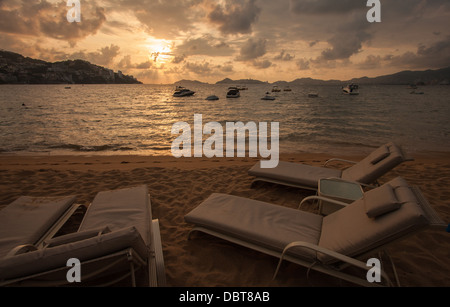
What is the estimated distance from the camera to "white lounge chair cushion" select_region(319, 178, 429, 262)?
2.12m

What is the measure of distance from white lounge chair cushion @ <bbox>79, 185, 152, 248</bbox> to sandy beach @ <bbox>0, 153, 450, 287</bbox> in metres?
0.50

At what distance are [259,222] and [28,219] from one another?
2945 mm

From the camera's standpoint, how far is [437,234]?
3.42 metres

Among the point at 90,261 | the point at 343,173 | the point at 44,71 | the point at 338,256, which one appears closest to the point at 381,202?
the point at 338,256

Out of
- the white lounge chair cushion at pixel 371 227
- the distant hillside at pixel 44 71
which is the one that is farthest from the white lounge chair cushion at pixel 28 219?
the distant hillside at pixel 44 71

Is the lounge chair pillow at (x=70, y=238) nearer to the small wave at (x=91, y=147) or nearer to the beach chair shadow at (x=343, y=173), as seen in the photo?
the beach chair shadow at (x=343, y=173)

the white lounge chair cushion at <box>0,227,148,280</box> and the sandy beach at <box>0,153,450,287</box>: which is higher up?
the white lounge chair cushion at <box>0,227,148,280</box>

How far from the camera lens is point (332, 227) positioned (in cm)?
277

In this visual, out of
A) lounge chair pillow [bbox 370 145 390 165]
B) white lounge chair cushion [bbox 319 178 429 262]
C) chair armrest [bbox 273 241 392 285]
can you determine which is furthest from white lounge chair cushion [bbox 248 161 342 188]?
chair armrest [bbox 273 241 392 285]

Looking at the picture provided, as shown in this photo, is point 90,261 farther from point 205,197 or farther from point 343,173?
point 343,173

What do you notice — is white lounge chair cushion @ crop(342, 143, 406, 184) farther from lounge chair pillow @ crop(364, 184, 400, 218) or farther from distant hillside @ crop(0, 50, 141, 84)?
distant hillside @ crop(0, 50, 141, 84)

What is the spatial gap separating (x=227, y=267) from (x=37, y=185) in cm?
493
